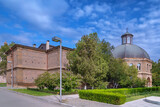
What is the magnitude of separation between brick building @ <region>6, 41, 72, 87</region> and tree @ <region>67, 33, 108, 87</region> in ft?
36.1

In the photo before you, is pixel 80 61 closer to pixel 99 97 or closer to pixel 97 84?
pixel 97 84

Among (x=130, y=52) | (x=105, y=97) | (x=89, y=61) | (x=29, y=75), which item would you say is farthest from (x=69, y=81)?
(x=130, y=52)

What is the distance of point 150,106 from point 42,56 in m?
31.2

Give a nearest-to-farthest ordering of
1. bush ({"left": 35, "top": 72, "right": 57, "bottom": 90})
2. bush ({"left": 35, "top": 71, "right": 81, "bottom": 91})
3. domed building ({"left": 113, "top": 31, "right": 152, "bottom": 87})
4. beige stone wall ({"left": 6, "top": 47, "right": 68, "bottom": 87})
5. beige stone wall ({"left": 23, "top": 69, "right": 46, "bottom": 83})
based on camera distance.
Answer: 1. bush ({"left": 35, "top": 71, "right": 81, "bottom": 91})
2. bush ({"left": 35, "top": 72, "right": 57, "bottom": 90})
3. beige stone wall ({"left": 6, "top": 47, "right": 68, "bottom": 87})
4. beige stone wall ({"left": 23, "top": 69, "right": 46, "bottom": 83})
5. domed building ({"left": 113, "top": 31, "right": 152, "bottom": 87})

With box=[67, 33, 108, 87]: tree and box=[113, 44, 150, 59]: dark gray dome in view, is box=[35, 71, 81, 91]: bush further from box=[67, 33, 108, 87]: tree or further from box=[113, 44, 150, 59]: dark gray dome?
box=[113, 44, 150, 59]: dark gray dome

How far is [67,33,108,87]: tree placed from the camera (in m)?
20.4

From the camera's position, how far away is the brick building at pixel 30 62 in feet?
106

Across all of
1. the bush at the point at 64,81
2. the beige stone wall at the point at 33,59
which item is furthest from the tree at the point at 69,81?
the beige stone wall at the point at 33,59

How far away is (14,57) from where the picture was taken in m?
35.0

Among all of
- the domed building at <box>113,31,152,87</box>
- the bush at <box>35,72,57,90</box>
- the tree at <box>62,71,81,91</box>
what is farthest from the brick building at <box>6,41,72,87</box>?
the domed building at <box>113,31,152,87</box>

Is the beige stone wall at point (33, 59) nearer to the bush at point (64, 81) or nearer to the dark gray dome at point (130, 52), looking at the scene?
the bush at point (64, 81)

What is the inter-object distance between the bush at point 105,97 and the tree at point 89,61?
6565 millimetres

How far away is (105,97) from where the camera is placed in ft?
38.4

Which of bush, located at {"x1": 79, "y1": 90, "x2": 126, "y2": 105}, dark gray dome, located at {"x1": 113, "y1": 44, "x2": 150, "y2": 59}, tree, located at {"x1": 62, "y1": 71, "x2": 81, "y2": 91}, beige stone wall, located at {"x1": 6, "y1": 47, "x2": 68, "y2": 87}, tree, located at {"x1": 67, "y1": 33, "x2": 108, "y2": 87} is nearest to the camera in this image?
bush, located at {"x1": 79, "y1": 90, "x2": 126, "y2": 105}
